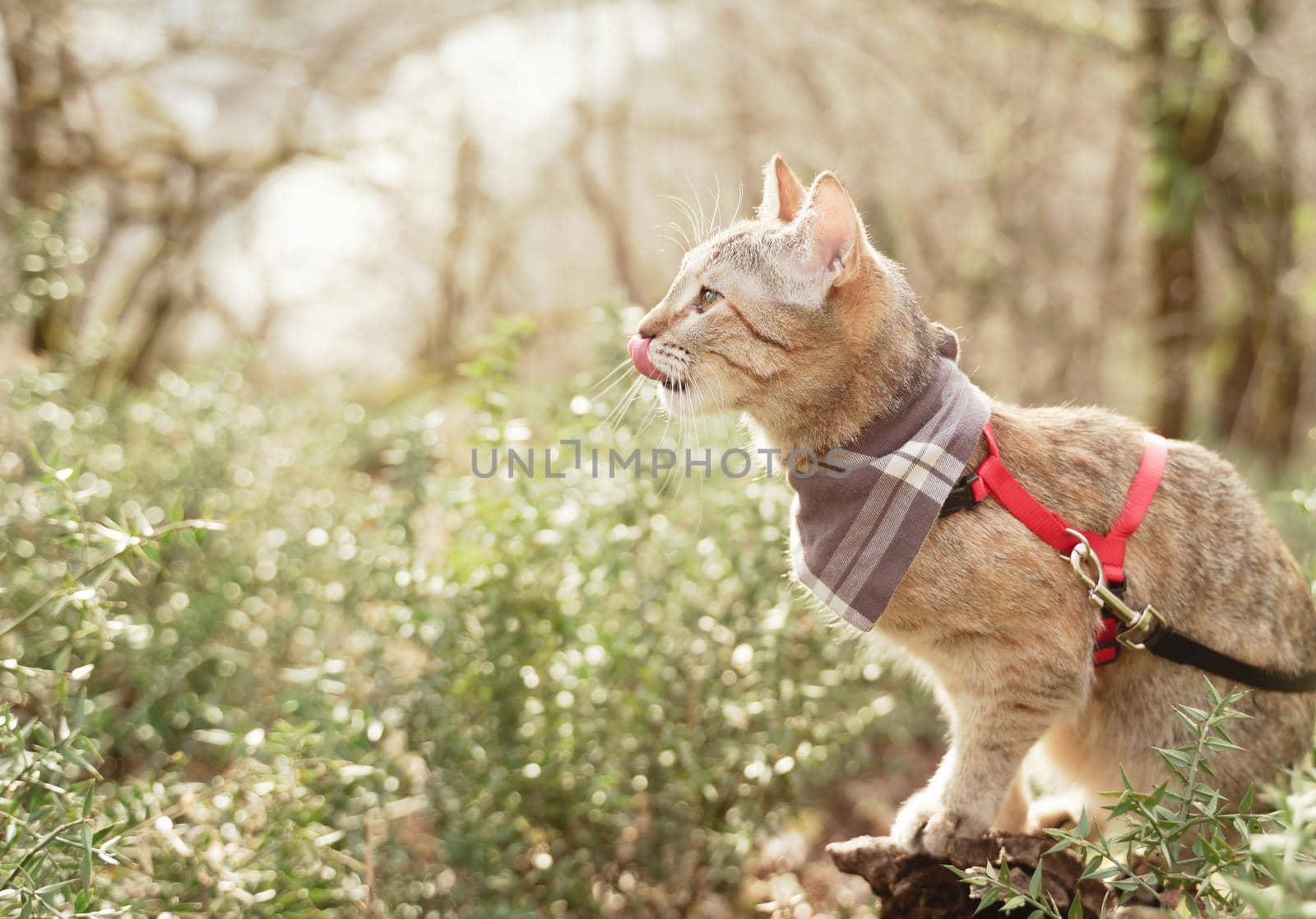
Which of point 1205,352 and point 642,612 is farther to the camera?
point 1205,352

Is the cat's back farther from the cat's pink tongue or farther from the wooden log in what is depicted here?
the cat's pink tongue

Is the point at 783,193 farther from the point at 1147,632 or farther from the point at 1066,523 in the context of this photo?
the point at 1147,632

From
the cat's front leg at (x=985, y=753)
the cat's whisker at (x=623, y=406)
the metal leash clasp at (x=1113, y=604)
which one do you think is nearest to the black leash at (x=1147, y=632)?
the metal leash clasp at (x=1113, y=604)

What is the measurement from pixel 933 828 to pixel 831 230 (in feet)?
4.51

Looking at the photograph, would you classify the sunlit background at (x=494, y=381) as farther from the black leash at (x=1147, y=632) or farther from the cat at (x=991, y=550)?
the black leash at (x=1147, y=632)

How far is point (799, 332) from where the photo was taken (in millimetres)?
2078

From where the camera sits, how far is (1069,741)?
229 cm

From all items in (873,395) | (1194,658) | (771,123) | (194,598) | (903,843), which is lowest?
(194,598)

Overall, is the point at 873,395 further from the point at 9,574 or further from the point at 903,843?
the point at 9,574

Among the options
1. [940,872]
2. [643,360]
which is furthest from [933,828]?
[643,360]

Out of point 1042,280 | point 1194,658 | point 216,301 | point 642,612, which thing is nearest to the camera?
point 1194,658

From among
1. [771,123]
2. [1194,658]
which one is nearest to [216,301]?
[771,123]

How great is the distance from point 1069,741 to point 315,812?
186 cm

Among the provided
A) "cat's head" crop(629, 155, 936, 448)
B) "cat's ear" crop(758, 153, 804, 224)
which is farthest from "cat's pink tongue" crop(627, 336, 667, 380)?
"cat's ear" crop(758, 153, 804, 224)
